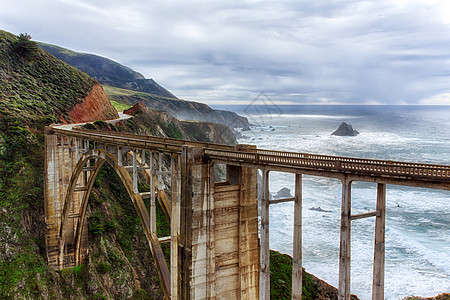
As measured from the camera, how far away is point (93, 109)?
63.6m

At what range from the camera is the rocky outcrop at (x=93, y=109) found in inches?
2227

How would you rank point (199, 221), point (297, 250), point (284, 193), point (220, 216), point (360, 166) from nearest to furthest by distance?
point (360, 166) < point (297, 250) < point (199, 221) < point (220, 216) < point (284, 193)

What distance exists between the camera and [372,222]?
61.2 meters

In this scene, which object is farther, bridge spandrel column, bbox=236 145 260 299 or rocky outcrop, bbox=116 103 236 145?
rocky outcrop, bbox=116 103 236 145

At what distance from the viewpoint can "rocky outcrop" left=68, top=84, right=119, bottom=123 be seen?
5656cm

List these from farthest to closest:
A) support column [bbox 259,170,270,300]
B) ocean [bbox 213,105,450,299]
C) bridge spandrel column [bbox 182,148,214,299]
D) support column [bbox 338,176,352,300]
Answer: ocean [bbox 213,105,450,299], bridge spandrel column [bbox 182,148,214,299], support column [bbox 259,170,270,300], support column [bbox 338,176,352,300]

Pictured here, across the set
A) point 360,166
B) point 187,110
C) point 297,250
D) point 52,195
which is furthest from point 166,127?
point 360,166

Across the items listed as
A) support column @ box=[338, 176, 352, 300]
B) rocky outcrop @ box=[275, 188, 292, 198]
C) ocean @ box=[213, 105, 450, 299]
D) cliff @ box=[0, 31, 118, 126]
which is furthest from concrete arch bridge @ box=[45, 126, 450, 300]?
rocky outcrop @ box=[275, 188, 292, 198]

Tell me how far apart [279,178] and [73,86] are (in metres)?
54.1

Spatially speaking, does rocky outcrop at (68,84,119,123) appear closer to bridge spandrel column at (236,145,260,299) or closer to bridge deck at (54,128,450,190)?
bridge spandrel column at (236,145,260,299)

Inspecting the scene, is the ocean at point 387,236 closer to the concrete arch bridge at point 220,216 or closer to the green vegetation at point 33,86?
the concrete arch bridge at point 220,216

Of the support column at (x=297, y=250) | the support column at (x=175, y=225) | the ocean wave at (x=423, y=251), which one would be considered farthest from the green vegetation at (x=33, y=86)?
the ocean wave at (x=423, y=251)

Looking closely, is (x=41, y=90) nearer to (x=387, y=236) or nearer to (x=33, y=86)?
(x=33, y=86)

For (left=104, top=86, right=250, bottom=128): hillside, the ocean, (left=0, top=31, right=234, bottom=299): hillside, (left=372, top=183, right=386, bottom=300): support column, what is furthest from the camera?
(left=104, top=86, right=250, bottom=128): hillside
